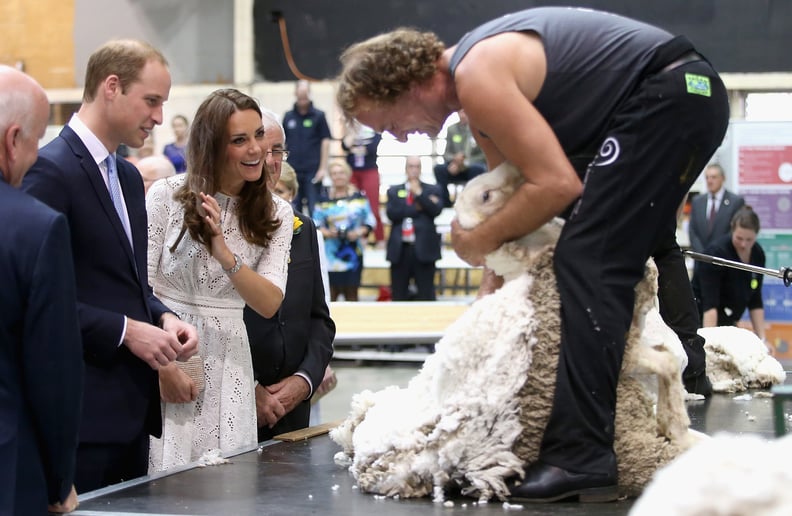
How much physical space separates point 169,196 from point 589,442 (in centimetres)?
154

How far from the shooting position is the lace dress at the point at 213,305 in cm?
318

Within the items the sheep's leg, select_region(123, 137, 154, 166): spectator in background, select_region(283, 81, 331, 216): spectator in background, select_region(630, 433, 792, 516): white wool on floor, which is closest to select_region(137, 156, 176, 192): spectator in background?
the sheep's leg

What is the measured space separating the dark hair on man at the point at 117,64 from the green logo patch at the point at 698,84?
4.54ft

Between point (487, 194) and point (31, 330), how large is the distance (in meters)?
1.02

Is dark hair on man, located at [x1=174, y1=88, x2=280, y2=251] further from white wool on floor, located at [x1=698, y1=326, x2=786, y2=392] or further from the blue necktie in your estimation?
white wool on floor, located at [x1=698, y1=326, x2=786, y2=392]

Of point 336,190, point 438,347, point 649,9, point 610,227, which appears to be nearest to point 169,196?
point 438,347

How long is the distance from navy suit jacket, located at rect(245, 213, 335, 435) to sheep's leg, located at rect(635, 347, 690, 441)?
1.39 meters

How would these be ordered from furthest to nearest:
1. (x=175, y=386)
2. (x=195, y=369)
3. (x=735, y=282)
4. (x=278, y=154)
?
1. (x=735, y=282)
2. (x=278, y=154)
3. (x=195, y=369)
4. (x=175, y=386)

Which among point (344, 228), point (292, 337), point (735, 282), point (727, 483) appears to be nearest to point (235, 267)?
point (292, 337)

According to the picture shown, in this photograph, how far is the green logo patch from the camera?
2383 mm

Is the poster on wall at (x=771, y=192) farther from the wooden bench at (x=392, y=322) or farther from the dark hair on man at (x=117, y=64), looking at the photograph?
the dark hair on man at (x=117, y=64)

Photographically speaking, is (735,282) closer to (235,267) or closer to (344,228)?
(344,228)

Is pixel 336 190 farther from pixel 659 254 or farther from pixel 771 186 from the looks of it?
pixel 659 254

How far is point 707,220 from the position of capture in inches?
380
